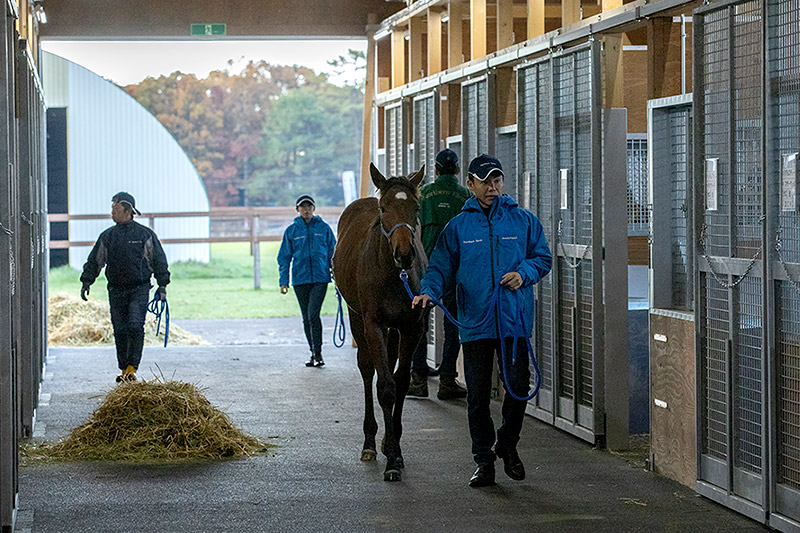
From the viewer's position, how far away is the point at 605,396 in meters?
7.51

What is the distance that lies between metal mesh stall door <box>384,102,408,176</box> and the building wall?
11193mm

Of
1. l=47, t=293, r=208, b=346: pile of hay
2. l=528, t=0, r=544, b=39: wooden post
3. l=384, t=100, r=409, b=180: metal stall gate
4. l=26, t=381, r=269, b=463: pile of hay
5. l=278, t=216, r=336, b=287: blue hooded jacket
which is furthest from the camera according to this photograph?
l=47, t=293, r=208, b=346: pile of hay

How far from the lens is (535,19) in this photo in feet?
28.9

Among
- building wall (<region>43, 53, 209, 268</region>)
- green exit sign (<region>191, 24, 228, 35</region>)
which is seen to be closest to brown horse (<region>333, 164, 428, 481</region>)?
green exit sign (<region>191, 24, 228, 35</region>)

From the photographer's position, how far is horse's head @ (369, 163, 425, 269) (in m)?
6.41

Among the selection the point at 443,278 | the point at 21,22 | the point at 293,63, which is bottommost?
the point at 443,278

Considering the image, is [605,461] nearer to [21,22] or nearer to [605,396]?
[605,396]

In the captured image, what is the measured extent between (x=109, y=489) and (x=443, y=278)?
2.18m

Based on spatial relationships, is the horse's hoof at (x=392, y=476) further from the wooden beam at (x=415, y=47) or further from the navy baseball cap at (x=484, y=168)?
the wooden beam at (x=415, y=47)

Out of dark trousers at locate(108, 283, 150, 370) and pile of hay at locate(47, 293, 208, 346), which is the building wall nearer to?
pile of hay at locate(47, 293, 208, 346)

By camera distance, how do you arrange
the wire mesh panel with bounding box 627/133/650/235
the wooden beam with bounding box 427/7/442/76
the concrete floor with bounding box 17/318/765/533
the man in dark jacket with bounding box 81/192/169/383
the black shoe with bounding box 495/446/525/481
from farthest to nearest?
the wooden beam with bounding box 427/7/442/76, the man in dark jacket with bounding box 81/192/169/383, the wire mesh panel with bounding box 627/133/650/235, the black shoe with bounding box 495/446/525/481, the concrete floor with bounding box 17/318/765/533

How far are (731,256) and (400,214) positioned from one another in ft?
5.86

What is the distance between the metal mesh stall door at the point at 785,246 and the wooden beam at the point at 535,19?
11.5ft

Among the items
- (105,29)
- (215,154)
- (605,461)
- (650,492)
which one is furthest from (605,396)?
(215,154)
